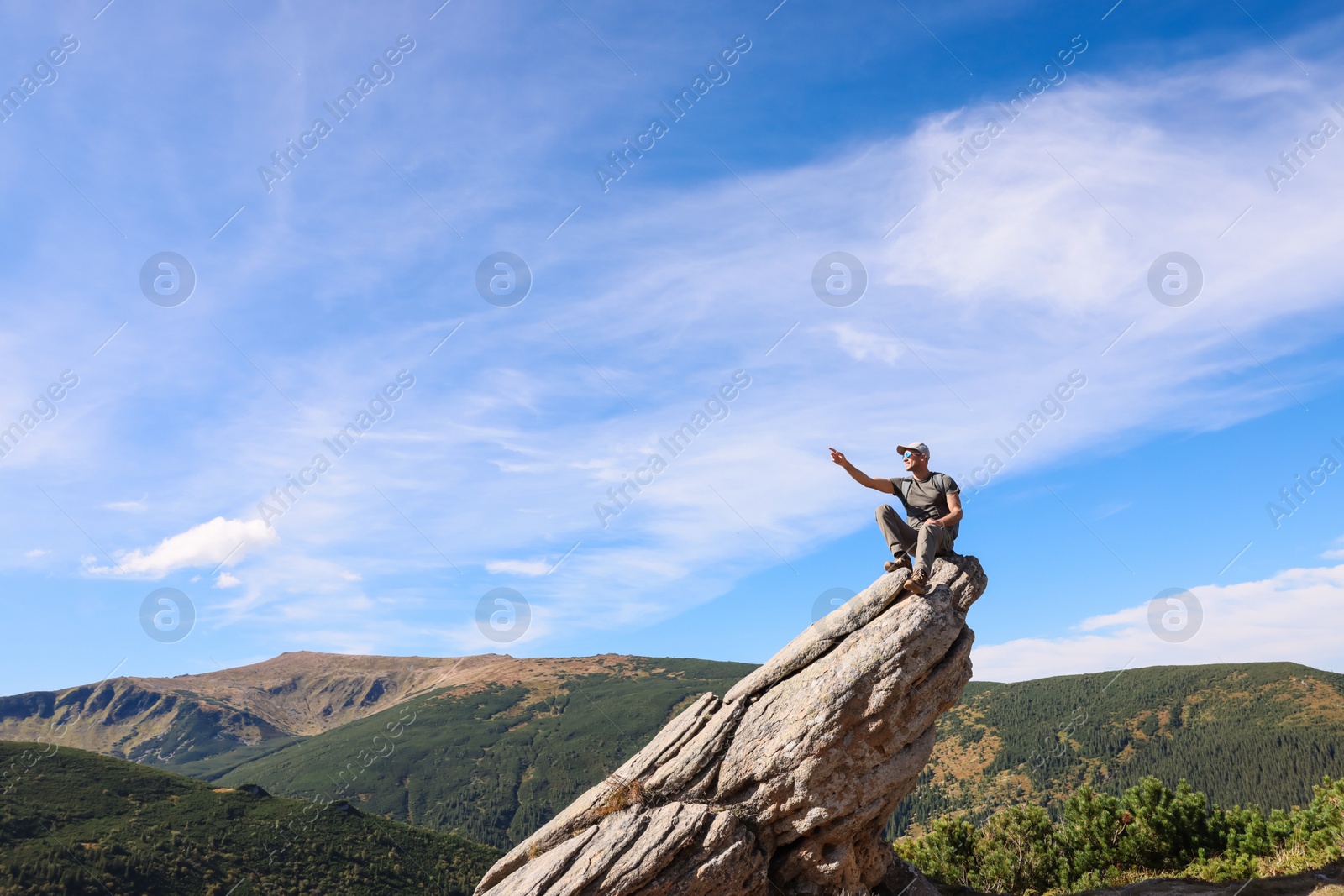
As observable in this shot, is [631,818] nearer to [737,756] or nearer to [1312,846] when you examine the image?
[737,756]

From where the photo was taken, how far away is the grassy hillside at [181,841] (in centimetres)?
9738

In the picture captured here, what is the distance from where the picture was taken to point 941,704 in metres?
22.7

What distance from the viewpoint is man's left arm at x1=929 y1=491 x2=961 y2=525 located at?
22.0m

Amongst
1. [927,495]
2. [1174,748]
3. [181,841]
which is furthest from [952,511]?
[1174,748]

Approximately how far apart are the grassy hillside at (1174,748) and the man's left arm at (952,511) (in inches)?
5217

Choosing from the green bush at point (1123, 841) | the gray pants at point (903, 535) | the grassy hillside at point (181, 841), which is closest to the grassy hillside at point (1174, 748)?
the grassy hillside at point (181, 841)

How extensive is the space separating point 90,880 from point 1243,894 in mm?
120938

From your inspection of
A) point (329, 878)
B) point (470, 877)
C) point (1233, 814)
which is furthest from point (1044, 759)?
point (1233, 814)

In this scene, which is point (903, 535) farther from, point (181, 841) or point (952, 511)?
point (181, 841)

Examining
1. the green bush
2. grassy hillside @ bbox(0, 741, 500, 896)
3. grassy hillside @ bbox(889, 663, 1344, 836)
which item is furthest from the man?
grassy hillside @ bbox(889, 663, 1344, 836)

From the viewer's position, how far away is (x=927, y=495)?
886 inches

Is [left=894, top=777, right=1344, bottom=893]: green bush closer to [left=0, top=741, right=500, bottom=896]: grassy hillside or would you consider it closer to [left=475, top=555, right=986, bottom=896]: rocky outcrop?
[left=475, top=555, right=986, bottom=896]: rocky outcrop

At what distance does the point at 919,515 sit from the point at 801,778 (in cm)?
833

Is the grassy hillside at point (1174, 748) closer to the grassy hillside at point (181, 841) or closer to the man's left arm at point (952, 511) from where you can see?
the grassy hillside at point (181, 841)
